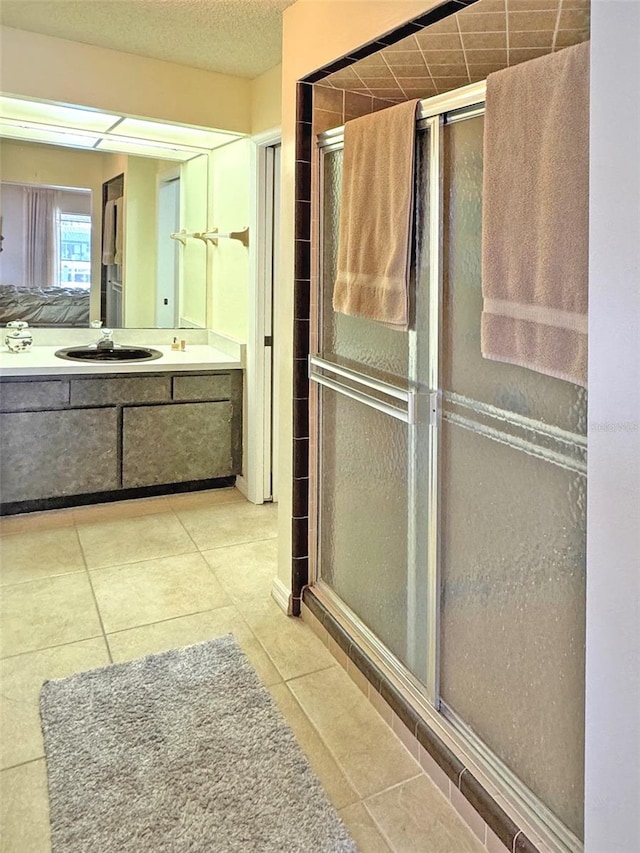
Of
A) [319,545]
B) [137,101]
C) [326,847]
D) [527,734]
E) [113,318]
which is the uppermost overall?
[137,101]

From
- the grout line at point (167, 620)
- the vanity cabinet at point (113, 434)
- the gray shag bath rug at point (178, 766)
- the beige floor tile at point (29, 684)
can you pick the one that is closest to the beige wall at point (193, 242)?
the vanity cabinet at point (113, 434)

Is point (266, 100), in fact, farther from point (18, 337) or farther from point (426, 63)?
point (18, 337)

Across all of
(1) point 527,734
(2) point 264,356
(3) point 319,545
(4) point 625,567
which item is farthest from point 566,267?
(2) point 264,356

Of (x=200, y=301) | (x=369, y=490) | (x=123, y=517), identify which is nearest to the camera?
(x=369, y=490)

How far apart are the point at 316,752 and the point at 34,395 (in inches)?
90.1

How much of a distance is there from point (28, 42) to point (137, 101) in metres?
0.50

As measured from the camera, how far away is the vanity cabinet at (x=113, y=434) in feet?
10.4

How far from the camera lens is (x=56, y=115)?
3277mm

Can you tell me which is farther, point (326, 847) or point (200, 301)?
point (200, 301)

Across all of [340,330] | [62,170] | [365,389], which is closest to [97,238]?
[62,170]

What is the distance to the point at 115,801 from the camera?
152 cm

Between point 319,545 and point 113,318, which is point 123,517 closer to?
point 113,318

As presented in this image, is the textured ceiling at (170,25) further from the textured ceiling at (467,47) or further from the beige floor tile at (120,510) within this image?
the beige floor tile at (120,510)

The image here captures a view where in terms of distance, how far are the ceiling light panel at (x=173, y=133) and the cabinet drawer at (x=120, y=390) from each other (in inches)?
52.1
